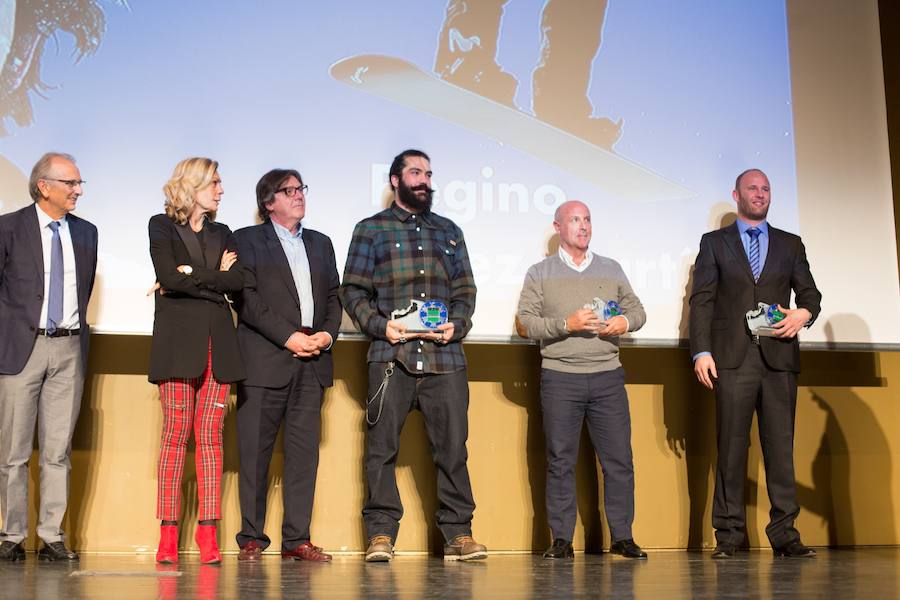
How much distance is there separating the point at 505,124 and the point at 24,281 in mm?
2283

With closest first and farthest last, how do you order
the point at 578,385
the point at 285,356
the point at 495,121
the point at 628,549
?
the point at 285,356 < the point at 628,549 < the point at 578,385 < the point at 495,121

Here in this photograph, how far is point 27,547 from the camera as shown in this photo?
4574 millimetres

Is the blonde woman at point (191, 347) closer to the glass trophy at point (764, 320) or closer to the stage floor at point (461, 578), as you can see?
the stage floor at point (461, 578)

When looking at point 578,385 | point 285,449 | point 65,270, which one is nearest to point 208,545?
point 285,449

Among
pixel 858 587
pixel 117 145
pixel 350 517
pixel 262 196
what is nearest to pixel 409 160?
pixel 262 196

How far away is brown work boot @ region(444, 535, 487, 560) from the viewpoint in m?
4.18

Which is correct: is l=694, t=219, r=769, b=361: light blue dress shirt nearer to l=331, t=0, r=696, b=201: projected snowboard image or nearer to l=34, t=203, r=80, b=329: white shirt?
l=331, t=0, r=696, b=201: projected snowboard image

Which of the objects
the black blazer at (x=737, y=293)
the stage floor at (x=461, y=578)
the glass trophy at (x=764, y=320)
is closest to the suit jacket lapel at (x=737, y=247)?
the black blazer at (x=737, y=293)

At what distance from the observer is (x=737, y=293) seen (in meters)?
4.68

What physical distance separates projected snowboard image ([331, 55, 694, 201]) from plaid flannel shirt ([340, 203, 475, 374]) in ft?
2.25

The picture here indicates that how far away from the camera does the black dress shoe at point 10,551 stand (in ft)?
13.3

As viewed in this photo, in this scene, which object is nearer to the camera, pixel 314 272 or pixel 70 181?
pixel 70 181

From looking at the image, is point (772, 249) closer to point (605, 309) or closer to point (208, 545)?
point (605, 309)

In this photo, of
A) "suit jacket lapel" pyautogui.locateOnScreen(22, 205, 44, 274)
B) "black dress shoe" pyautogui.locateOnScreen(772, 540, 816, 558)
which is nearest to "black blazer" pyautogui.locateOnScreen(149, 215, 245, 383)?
"suit jacket lapel" pyautogui.locateOnScreen(22, 205, 44, 274)
